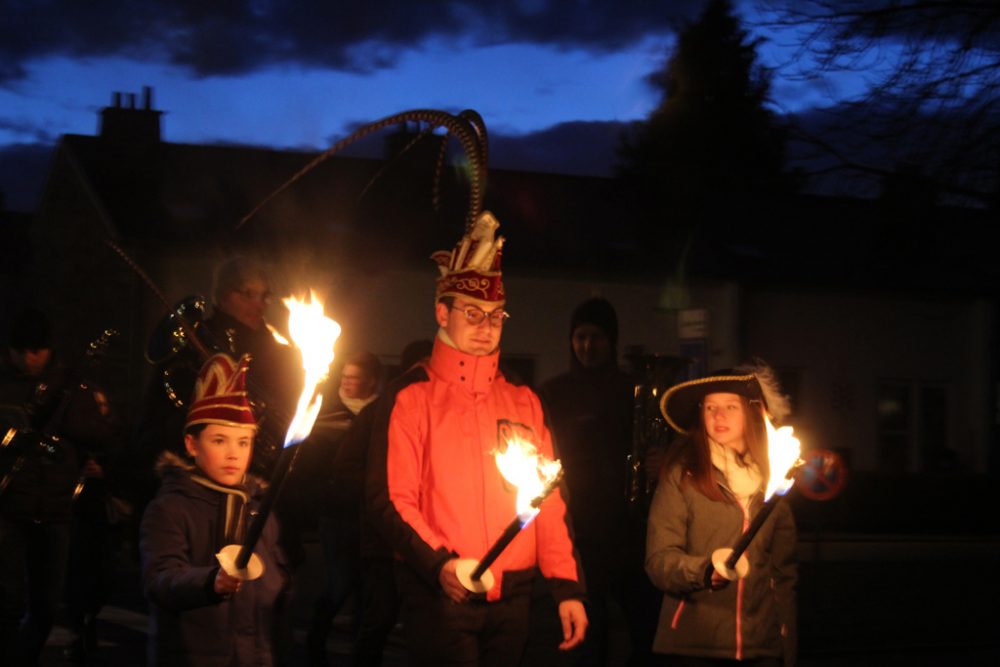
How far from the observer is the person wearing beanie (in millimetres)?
7125

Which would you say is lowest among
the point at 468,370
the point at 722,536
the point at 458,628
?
the point at 458,628

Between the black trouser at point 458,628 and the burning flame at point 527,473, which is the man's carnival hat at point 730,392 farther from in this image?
the burning flame at point 527,473

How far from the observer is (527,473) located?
4.04m

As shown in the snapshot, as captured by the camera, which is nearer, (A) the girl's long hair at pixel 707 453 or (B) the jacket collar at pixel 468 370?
(B) the jacket collar at pixel 468 370

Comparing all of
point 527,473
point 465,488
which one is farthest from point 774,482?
point 465,488

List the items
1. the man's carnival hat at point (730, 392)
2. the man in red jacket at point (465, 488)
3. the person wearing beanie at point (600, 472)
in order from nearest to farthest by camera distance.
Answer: the man in red jacket at point (465, 488) → the man's carnival hat at point (730, 392) → the person wearing beanie at point (600, 472)

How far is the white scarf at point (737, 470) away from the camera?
552 centimetres

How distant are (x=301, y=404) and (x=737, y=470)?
2803 mm

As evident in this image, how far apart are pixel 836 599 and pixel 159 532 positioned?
31.2ft

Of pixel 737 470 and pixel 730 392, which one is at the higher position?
pixel 730 392

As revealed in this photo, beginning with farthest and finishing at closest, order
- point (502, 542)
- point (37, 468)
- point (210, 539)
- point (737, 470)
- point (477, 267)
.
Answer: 1. point (37, 468)
2. point (737, 470)
3. point (477, 267)
4. point (210, 539)
5. point (502, 542)

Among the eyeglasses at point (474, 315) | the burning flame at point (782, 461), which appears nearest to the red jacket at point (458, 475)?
the eyeglasses at point (474, 315)

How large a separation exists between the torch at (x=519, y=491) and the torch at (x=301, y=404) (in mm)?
629

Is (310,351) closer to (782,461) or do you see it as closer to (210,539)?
(210,539)
